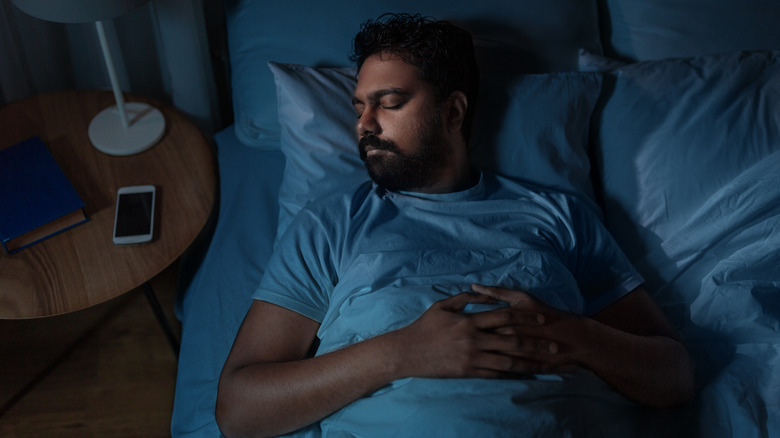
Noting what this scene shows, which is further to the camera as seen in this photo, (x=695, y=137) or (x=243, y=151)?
(x=243, y=151)

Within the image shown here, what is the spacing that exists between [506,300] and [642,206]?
0.50 m

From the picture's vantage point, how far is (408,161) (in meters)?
1.21

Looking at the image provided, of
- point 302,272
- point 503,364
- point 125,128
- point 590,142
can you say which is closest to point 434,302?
point 503,364

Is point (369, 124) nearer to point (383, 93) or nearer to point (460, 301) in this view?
point (383, 93)

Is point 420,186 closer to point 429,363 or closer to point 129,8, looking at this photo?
point 429,363

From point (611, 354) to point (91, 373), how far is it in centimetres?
132

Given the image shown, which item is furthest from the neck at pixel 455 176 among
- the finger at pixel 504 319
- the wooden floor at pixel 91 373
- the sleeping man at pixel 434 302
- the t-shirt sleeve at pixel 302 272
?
the wooden floor at pixel 91 373

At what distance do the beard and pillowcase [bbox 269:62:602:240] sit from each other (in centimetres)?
11

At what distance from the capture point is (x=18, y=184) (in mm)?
1325

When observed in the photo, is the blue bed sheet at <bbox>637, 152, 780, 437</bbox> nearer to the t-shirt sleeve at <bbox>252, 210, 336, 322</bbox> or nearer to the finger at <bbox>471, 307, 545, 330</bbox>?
the finger at <bbox>471, 307, 545, 330</bbox>

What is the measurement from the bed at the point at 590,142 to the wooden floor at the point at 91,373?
343 mm

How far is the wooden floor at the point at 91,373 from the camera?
1542mm

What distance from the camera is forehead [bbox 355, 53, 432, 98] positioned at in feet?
4.00

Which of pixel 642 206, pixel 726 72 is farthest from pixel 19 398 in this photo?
pixel 726 72
